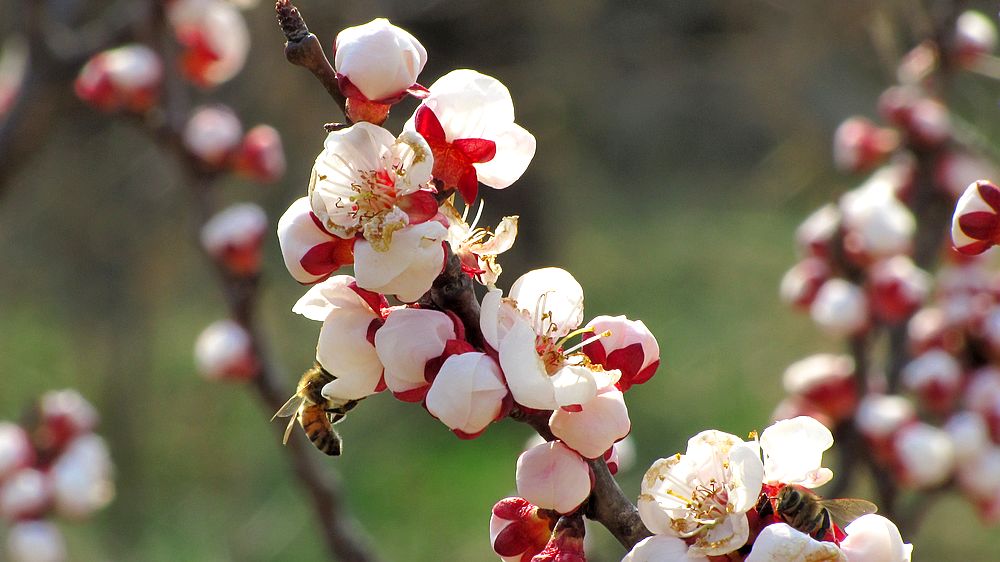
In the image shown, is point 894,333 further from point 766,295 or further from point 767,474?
point 766,295

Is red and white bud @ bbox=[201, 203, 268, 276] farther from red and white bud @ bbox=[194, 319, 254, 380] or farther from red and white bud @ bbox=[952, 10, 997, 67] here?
red and white bud @ bbox=[952, 10, 997, 67]

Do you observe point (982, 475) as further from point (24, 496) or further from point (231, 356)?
point (24, 496)

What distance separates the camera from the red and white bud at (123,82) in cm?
124

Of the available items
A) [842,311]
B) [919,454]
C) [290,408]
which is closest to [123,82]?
[290,408]

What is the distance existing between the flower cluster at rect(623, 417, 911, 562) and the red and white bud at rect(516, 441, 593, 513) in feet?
0.10

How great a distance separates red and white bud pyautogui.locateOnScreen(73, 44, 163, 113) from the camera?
124cm

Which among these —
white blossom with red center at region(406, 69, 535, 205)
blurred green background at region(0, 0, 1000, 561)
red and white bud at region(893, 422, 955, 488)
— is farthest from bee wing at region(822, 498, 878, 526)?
blurred green background at region(0, 0, 1000, 561)

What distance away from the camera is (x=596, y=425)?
48cm

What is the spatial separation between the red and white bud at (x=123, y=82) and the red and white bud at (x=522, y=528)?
0.90 meters

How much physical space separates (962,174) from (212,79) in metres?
0.92

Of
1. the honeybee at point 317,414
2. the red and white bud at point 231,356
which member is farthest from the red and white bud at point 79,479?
the honeybee at point 317,414

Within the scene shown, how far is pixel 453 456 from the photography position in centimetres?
367

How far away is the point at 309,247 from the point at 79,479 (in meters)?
0.98

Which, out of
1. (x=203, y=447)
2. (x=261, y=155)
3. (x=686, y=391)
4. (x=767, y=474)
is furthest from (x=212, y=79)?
(x=686, y=391)
